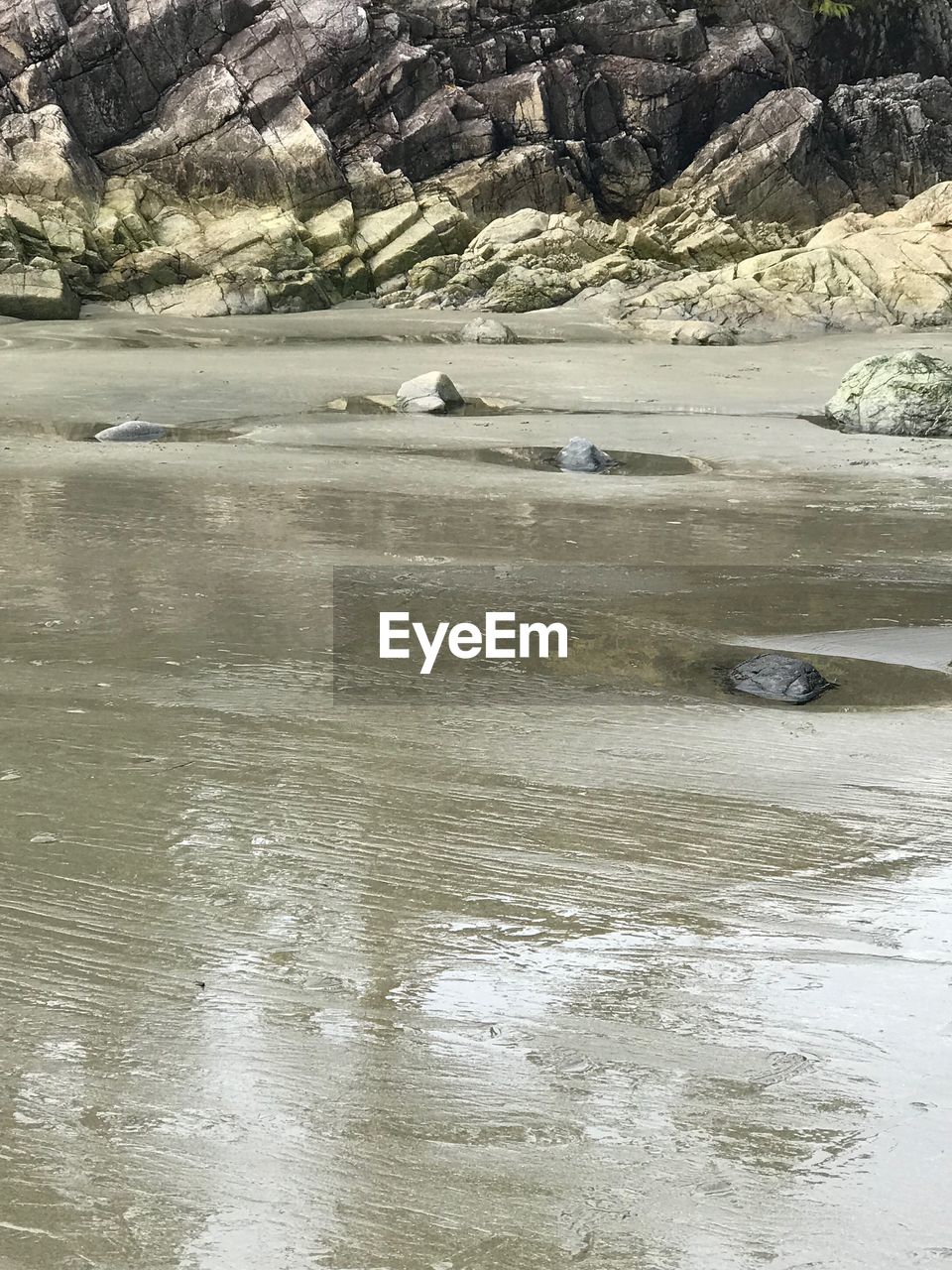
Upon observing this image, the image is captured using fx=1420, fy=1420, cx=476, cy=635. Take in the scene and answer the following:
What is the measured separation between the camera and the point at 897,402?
1058cm

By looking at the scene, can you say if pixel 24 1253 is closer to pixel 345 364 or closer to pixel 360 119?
pixel 345 364

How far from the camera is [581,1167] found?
7.23 feet

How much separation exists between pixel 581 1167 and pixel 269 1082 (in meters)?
0.56

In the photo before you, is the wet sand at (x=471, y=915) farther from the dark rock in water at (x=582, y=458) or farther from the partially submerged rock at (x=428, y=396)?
the partially submerged rock at (x=428, y=396)

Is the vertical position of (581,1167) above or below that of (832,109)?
below

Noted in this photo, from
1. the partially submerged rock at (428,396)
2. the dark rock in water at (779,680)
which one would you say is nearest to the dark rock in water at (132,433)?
the partially submerged rock at (428,396)

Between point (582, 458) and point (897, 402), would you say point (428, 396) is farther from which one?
point (897, 402)

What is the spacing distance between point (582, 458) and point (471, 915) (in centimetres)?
614

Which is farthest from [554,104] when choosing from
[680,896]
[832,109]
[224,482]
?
[680,896]

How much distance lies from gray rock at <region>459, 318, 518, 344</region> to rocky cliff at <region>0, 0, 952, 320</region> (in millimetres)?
3710

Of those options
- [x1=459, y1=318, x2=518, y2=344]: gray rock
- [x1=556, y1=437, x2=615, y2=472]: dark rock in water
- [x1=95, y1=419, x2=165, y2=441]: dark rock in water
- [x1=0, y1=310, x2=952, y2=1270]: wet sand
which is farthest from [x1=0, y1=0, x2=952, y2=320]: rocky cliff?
[x1=0, y1=310, x2=952, y2=1270]: wet sand

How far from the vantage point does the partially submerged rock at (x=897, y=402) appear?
34.6 feet

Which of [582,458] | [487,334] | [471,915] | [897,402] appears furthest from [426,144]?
[471,915]

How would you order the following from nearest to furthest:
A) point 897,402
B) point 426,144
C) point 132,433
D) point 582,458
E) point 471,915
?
point 471,915
point 582,458
point 132,433
point 897,402
point 426,144
